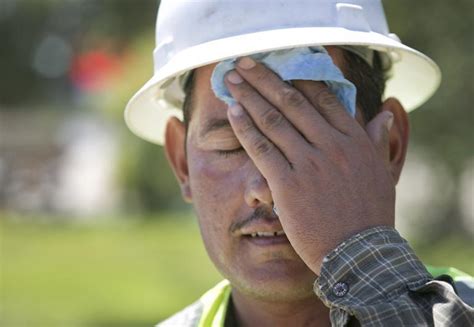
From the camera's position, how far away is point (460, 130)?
1042cm

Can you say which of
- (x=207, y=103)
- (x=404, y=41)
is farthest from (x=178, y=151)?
(x=404, y=41)

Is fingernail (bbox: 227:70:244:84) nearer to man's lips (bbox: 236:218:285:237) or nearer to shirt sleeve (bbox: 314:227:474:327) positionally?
man's lips (bbox: 236:218:285:237)

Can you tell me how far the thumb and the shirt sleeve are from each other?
10.7 inches

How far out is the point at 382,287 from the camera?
2336mm

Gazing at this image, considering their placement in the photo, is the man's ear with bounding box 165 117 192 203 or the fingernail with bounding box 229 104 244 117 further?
the man's ear with bounding box 165 117 192 203

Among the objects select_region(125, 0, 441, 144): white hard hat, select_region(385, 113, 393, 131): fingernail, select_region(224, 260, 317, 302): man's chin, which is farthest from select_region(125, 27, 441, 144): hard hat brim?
select_region(224, 260, 317, 302): man's chin

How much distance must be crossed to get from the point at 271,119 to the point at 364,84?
53 cm

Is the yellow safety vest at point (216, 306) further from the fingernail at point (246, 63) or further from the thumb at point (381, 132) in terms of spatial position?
the fingernail at point (246, 63)

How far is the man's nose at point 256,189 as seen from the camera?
2609 mm

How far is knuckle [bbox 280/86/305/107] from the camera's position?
2529 millimetres

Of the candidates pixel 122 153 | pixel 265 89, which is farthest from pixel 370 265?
pixel 122 153

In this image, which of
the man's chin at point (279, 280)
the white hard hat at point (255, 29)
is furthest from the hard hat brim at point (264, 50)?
the man's chin at point (279, 280)

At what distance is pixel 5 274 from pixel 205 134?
38.6 feet

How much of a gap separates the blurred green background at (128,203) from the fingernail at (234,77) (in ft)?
24.3
